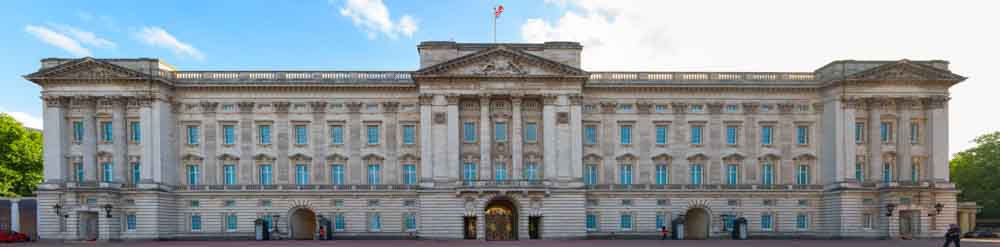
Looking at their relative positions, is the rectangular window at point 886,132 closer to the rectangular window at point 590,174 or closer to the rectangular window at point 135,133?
the rectangular window at point 590,174

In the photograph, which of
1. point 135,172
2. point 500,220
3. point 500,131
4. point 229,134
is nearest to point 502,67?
point 500,131

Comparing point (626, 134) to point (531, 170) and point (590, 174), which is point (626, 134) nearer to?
point (590, 174)

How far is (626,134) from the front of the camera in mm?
59344

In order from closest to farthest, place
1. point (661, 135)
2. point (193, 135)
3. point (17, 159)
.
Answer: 1. point (193, 135)
2. point (661, 135)
3. point (17, 159)

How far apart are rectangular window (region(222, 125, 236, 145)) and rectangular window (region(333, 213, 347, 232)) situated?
9591 millimetres

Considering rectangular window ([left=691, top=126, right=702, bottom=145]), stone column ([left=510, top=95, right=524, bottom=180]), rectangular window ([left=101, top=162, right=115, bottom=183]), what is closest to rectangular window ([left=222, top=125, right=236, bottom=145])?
rectangular window ([left=101, top=162, right=115, bottom=183])

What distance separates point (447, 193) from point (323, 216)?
9.84m

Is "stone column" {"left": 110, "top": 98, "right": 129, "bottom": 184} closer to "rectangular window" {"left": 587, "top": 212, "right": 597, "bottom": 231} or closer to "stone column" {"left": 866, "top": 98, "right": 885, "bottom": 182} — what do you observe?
"rectangular window" {"left": 587, "top": 212, "right": 597, "bottom": 231}

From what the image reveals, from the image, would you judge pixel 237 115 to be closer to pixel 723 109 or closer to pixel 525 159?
pixel 525 159

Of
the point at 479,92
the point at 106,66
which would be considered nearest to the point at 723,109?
the point at 479,92

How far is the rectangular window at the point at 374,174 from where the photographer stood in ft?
194

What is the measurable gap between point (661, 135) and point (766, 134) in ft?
26.6

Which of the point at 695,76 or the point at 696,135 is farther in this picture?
the point at 696,135

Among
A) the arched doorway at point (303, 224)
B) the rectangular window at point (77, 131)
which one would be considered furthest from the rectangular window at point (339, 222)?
the rectangular window at point (77, 131)
